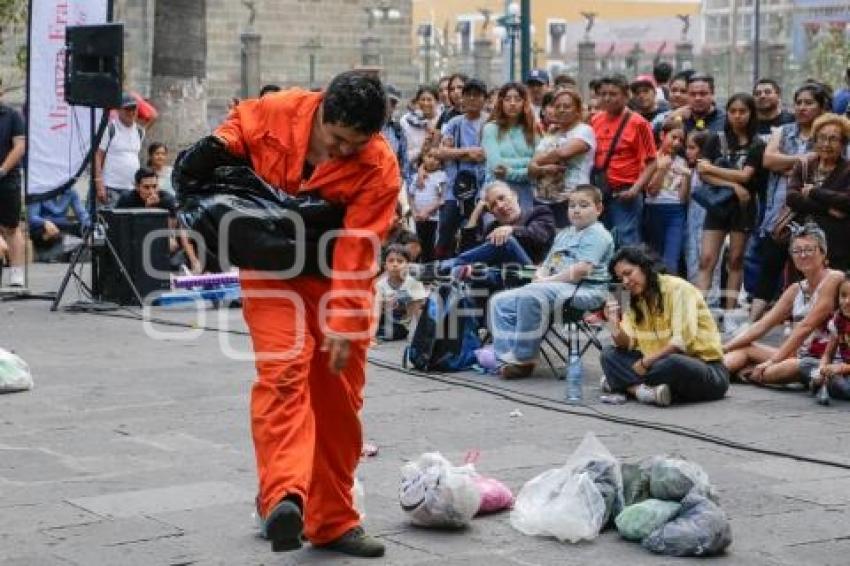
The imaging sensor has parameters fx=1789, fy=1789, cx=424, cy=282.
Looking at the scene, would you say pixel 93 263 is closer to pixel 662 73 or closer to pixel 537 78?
pixel 537 78

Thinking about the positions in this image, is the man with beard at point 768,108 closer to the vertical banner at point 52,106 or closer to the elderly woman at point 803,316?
the elderly woman at point 803,316

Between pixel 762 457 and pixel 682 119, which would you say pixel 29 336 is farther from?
pixel 762 457

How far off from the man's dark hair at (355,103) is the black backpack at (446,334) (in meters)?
5.04

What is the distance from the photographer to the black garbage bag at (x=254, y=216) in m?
6.48

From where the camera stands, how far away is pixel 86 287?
15102 mm

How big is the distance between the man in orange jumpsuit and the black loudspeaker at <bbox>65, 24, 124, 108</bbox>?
8150mm

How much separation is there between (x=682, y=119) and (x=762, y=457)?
17.4 ft

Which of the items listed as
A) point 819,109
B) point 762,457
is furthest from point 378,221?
point 819,109

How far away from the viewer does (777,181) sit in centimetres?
1200

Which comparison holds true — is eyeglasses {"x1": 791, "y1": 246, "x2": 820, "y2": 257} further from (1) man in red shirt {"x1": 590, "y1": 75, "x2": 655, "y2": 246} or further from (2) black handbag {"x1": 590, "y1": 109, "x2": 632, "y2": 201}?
(2) black handbag {"x1": 590, "y1": 109, "x2": 632, "y2": 201}

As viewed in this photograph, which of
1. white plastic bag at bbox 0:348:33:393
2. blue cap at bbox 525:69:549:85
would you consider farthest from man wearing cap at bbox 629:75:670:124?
white plastic bag at bbox 0:348:33:393

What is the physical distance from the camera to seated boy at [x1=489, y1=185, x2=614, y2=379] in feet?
35.5

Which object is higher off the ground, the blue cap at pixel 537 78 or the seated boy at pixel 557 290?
the blue cap at pixel 537 78

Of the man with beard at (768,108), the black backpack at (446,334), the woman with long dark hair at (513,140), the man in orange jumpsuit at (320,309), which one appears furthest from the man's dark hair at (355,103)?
the man with beard at (768,108)
